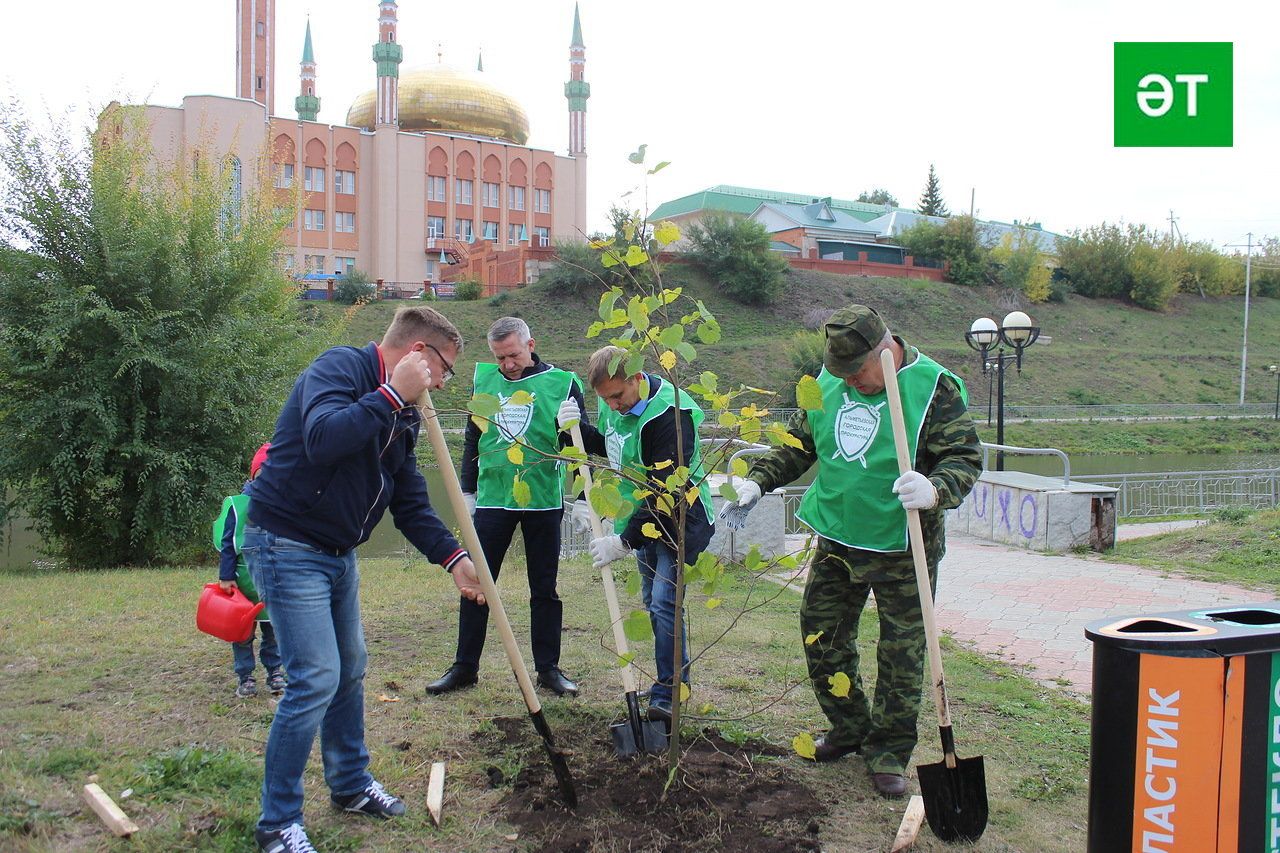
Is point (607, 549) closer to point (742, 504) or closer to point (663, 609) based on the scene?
point (663, 609)

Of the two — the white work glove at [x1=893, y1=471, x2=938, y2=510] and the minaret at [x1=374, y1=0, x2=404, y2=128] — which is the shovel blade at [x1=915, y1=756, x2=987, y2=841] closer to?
the white work glove at [x1=893, y1=471, x2=938, y2=510]

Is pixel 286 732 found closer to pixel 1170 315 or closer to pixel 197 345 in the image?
pixel 197 345

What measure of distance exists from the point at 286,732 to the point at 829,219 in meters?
67.0

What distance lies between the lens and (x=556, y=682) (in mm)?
4742

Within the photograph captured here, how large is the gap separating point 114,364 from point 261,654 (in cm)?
744

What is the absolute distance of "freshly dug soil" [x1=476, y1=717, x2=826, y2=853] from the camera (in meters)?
3.15

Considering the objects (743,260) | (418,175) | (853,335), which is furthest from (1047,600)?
(418,175)

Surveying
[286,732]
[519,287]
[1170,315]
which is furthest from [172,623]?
[1170,315]

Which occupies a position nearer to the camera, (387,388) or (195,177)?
(387,388)

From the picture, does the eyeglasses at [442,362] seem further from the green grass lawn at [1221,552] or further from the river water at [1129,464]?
the river water at [1129,464]

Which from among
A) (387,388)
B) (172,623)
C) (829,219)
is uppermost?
(829,219)

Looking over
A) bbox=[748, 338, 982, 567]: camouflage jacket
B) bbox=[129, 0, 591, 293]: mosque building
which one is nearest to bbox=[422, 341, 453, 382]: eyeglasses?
bbox=[748, 338, 982, 567]: camouflage jacket

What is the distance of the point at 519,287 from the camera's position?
156 ft

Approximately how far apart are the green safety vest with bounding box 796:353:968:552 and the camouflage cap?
20 cm
